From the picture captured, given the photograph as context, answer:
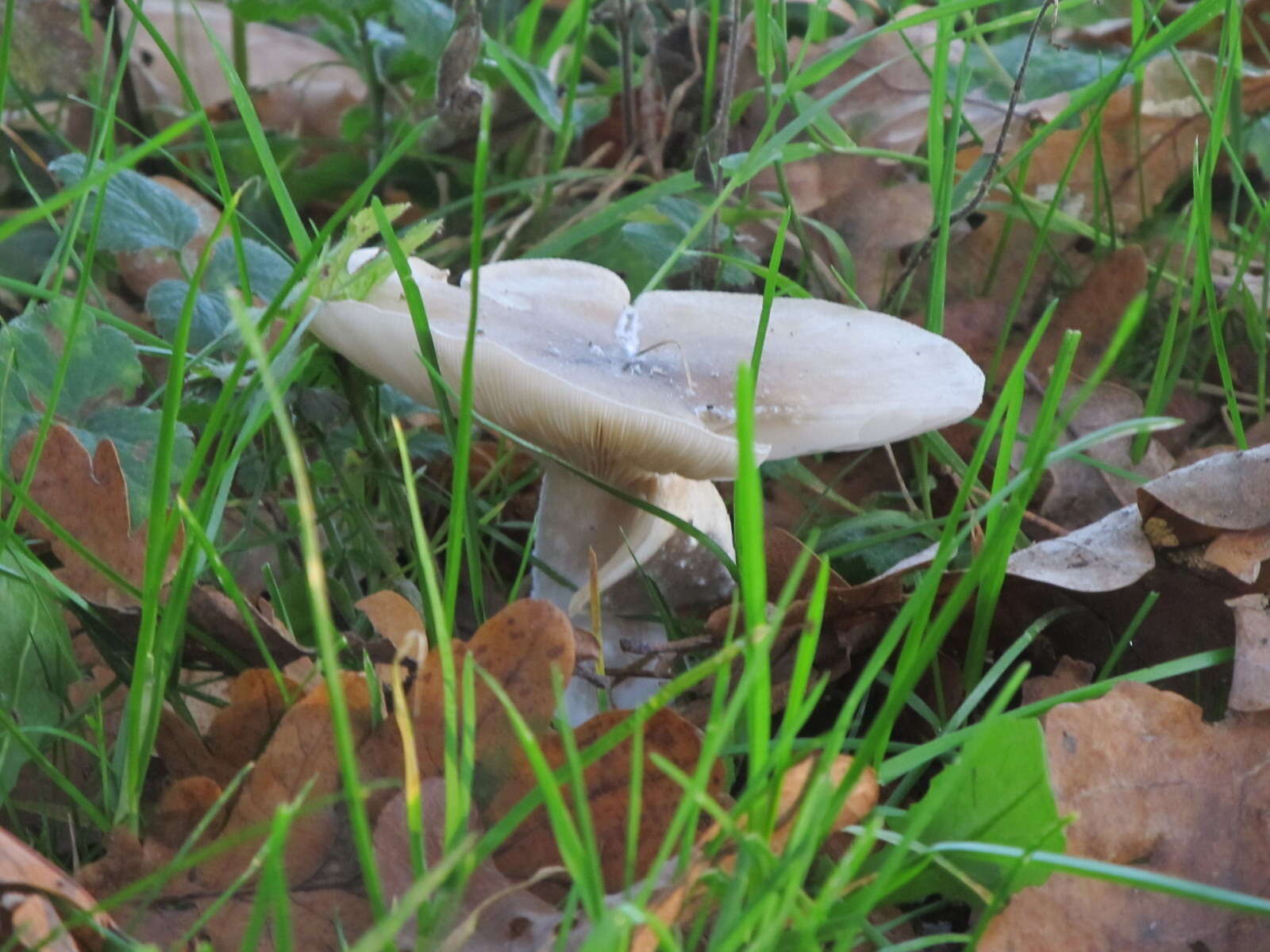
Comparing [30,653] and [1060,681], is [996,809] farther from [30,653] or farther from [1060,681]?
[30,653]

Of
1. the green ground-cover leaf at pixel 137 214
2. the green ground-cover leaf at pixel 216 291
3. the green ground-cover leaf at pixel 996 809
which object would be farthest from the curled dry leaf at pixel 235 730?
the green ground-cover leaf at pixel 137 214

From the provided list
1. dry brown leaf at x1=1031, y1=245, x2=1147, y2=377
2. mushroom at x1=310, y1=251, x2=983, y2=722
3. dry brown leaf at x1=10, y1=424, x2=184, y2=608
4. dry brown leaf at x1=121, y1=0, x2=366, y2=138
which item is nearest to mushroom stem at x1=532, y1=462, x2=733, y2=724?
mushroom at x1=310, y1=251, x2=983, y2=722

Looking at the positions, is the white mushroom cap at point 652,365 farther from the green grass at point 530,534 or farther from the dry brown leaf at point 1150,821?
the dry brown leaf at point 1150,821

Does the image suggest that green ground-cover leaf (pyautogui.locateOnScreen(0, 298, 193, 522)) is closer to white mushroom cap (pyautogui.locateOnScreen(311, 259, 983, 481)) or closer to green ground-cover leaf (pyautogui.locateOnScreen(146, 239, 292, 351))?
green ground-cover leaf (pyautogui.locateOnScreen(146, 239, 292, 351))

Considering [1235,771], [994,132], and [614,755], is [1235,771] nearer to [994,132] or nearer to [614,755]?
[614,755]

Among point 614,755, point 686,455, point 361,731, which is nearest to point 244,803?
point 361,731

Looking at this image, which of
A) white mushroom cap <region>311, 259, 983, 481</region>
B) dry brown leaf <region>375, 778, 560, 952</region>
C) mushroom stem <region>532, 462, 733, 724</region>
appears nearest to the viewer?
dry brown leaf <region>375, 778, 560, 952</region>
